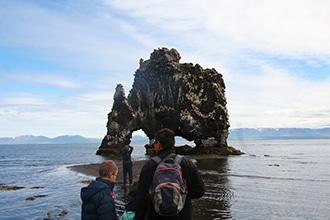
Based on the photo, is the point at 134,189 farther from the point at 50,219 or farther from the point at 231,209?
the point at 231,209

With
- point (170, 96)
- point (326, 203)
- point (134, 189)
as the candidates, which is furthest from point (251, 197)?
point (170, 96)

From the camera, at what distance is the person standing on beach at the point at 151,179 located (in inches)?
212

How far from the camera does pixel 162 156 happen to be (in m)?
5.58

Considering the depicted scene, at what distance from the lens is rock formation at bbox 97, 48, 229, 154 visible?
75.4 m

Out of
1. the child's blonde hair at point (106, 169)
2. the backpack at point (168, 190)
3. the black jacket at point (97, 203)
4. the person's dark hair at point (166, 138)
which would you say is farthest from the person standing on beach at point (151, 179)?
the child's blonde hair at point (106, 169)

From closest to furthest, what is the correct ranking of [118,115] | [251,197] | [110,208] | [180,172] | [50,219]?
[180,172], [110,208], [50,219], [251,197], [118,115]

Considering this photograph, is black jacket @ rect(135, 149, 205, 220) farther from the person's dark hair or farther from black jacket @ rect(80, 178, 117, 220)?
black jacket @ rect(80, 178, 117, 220)

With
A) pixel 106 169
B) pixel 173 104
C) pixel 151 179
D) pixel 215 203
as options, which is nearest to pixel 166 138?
pixel 151 179

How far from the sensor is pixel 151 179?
5.41m

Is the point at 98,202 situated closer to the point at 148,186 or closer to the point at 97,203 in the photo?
the point at 97,203

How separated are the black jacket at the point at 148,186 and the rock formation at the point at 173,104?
228 ft

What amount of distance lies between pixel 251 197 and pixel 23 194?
14.3 meters

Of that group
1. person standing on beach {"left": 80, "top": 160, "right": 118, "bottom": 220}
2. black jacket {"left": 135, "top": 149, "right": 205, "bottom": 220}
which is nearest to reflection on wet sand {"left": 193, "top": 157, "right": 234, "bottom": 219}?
person standing on beach {"left": 80, "top": 160, "right": 118, "bottom": 220}

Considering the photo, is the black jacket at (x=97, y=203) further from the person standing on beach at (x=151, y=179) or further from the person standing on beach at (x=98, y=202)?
the person standing on beach at (x=151, y=179)
